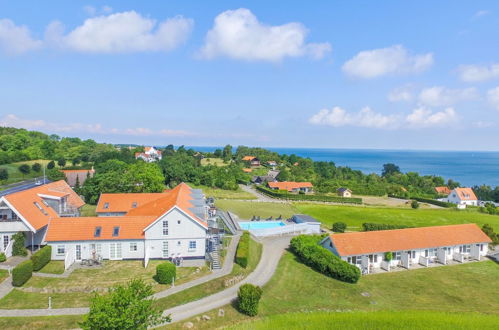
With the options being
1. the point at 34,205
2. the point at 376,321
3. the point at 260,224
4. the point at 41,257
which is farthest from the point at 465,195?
the point at 34,205

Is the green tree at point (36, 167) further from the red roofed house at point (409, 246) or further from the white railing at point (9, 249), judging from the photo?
the red roofed house at point (409, 246)

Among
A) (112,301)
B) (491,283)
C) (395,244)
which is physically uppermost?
(112,301)

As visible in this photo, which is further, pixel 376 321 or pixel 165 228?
pixel 165 228

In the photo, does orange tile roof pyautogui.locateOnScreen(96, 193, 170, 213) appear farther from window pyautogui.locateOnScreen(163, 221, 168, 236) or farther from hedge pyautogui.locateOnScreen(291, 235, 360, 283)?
hedge pyautogui.locateOnScreen(291, 235, 360, 283)

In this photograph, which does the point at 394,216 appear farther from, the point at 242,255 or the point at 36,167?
the point at 36,167

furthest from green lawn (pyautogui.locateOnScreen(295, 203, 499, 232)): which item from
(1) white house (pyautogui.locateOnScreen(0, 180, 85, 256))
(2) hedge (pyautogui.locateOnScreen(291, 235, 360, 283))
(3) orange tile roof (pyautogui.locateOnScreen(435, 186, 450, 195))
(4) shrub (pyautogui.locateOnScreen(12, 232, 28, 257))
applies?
(4) shrub (pyautogui.locateOnScreen(12, 232, 28, 257))

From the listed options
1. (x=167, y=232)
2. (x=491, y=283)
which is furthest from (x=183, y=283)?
(x=491, y=283)

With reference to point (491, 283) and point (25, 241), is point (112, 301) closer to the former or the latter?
point (25, 241)
